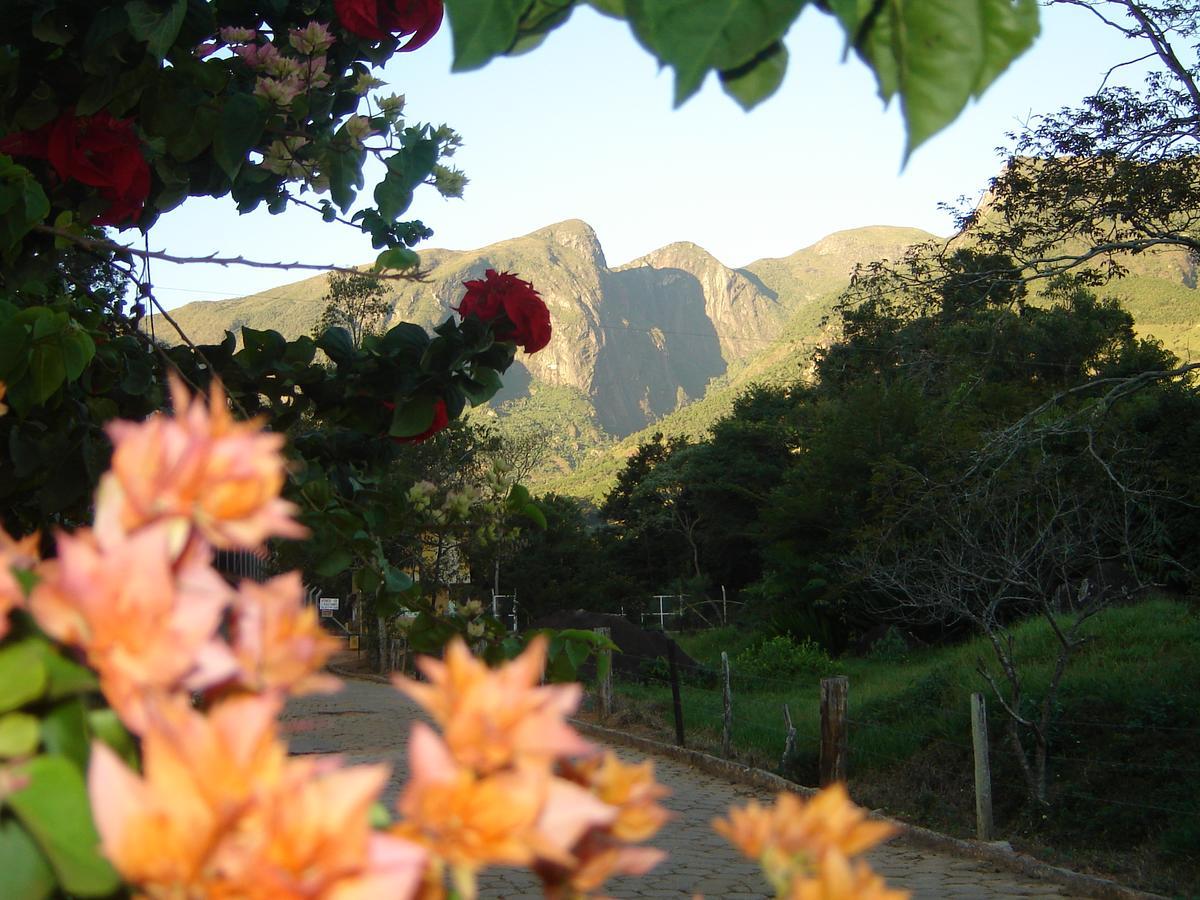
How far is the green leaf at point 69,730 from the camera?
0.47 meters

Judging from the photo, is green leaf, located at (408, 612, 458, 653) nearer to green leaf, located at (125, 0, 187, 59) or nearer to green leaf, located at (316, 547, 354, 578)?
green leaf, located at (316, 547, 354, 578)

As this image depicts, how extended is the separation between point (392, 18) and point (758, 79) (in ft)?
5.01

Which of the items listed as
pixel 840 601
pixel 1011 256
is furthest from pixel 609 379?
pixel 1011 256

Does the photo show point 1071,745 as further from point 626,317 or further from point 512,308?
point 626,317

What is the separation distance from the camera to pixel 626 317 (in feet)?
627

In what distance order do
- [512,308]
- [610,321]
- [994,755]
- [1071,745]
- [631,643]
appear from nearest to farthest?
[512,308] < [1071,745] < [994,755] < [631,643] < [610,321]

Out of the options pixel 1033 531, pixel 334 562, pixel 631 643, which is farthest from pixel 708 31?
pixel 631 643

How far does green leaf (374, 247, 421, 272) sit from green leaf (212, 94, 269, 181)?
360 millimetres

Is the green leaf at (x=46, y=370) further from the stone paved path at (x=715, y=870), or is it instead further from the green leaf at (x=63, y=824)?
the stone paved path at (x=715, y=870)

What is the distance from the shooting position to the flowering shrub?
1.21 feet

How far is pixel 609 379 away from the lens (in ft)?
569

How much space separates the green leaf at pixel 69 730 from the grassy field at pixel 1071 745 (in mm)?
→ 7457

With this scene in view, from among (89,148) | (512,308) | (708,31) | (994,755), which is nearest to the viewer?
(708,31)

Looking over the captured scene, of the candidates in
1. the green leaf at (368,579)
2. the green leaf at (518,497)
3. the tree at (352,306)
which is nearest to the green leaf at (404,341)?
the green leaf at (518,497)
